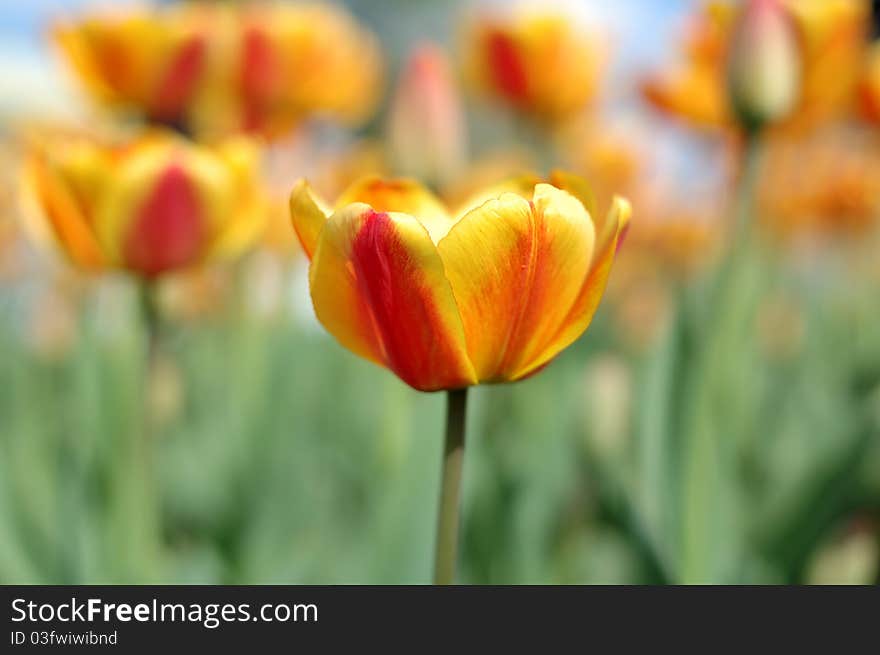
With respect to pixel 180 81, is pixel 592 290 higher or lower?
lower

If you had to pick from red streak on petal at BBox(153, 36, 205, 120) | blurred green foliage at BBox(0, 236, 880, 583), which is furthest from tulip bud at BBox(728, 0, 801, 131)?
red streak on petal at BBox(153, 36, 205, 120)

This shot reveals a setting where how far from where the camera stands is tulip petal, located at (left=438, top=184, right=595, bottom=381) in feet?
1.35

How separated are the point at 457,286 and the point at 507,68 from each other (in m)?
1.14

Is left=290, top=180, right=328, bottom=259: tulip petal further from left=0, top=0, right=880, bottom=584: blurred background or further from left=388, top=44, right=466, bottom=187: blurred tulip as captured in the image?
left=388, top=44, right=466, bottom=187: blurred tulip

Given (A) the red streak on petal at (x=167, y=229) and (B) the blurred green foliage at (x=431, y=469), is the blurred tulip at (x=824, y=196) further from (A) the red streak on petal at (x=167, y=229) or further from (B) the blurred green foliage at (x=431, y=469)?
(A) the red streak on petal at (x=167, y=229)

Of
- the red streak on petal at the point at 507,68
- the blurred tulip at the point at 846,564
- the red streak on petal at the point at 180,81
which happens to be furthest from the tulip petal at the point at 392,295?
the red streak on petal at the point at 507,68

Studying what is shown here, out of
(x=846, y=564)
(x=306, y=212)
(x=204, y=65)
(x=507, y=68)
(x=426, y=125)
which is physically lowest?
(x=846, y=564)

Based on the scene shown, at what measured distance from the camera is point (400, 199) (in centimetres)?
52

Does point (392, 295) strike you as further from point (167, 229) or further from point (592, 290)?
point (167, 229)

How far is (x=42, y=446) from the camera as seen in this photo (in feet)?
3.97

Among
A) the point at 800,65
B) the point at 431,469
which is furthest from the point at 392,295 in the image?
the point at 800,65

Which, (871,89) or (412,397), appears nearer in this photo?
(412,397)
